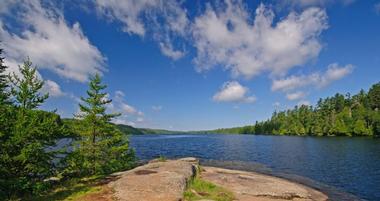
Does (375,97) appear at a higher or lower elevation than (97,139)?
higher

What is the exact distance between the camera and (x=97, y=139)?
30781 mm

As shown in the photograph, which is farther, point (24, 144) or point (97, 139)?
point (97, 139)

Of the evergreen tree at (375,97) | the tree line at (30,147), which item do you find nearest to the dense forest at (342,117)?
the evergreen tree at (375,97)

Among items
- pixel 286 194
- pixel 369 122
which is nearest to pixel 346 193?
pixel 286 194

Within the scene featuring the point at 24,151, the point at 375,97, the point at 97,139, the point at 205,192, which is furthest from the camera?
the point at 375,97

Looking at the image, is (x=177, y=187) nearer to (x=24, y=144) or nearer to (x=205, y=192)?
(x=205, y=192)

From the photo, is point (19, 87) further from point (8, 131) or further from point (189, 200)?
point (189, 200)

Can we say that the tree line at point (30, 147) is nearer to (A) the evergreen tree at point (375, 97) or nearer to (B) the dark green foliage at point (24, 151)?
(B) the dark green foliage at point (24, 151)

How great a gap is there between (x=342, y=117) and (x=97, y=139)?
14509cm

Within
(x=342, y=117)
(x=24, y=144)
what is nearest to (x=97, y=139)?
(x=24, y=144)

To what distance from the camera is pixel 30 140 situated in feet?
63.4

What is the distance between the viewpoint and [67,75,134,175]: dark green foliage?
1130 inches

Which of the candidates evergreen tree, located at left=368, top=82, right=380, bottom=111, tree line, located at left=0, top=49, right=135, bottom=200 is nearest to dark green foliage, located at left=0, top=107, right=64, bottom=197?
tree line, located at left=0, top=49, right=135, bottom=200

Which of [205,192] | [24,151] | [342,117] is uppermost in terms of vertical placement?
[342,117]
